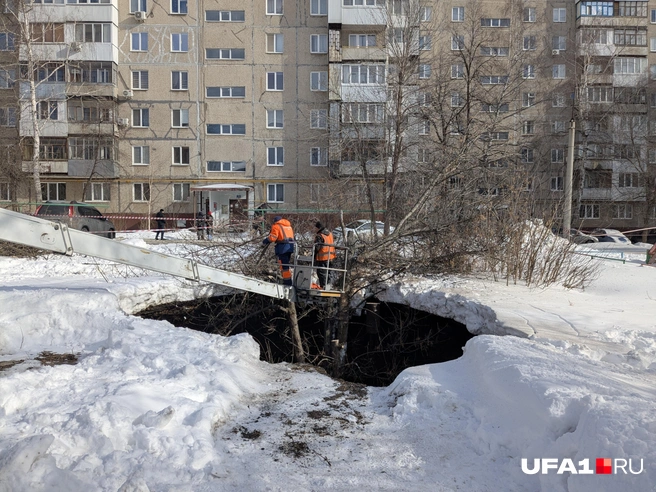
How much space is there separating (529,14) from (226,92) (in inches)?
823

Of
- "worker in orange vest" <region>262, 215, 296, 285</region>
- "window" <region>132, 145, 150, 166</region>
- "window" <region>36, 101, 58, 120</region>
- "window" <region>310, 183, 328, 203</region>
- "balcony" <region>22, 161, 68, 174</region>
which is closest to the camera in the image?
"worker in orange vest" <region>262, 215, 296, 285</region>

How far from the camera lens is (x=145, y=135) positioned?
34.8 meters

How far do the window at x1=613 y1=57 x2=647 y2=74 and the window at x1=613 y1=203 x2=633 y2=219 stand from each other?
363 inches

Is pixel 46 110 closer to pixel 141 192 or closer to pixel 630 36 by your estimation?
pixel 141 192

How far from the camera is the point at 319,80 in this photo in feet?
115

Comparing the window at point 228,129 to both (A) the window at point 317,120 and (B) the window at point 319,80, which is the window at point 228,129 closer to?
(A) the window at point 317,120

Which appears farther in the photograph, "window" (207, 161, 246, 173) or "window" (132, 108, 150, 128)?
"window" (207, 161, 246, 173)

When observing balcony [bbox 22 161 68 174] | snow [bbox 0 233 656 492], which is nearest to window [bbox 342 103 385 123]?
snow [bbox 0 233 656 492]

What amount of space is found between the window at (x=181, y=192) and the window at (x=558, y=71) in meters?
25.9

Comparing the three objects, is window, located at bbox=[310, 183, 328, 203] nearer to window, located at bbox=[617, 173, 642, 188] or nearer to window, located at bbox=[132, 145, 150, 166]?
window, located at bbox=[132, 145, 150, 166]

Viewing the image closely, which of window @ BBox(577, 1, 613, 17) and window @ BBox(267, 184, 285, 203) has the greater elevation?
window @ BBox(577, 1, 613, 17)

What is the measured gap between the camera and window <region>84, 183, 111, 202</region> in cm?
3444

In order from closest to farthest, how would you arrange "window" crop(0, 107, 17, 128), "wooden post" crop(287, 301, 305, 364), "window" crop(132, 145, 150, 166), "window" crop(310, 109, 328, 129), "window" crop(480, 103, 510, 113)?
"wooden post" crop(287, 301, 305, 364) → "window" crop(480, 103, 510, 113) → "window" crop(0, 107, 17, 128) → "window" crop(310, 109, 328, 129) → "window" crop(132, 145, 150, 166)

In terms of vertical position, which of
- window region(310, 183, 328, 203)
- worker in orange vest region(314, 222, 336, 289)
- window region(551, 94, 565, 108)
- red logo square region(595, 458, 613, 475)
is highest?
window region(551, 94, 565, 108)
